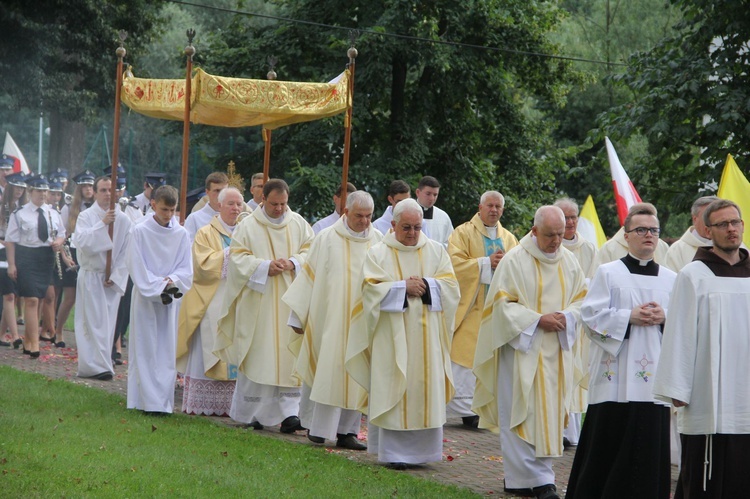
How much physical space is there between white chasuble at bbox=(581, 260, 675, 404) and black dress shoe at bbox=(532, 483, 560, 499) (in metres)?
0.97

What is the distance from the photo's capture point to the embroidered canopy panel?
12.3 m

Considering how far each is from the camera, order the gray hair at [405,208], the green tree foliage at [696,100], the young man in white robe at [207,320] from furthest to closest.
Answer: the green tree foliage at [696,100], the young man in white robe at [207,320], the gray hair at [405,208]

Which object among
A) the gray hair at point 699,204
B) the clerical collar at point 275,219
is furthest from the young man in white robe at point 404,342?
the gray hair at point 699,204

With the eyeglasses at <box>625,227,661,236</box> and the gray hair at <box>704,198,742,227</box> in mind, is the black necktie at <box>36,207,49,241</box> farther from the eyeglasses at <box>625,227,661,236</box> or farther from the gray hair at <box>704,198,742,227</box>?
the gray hair at <box>704,198,742,227</box>

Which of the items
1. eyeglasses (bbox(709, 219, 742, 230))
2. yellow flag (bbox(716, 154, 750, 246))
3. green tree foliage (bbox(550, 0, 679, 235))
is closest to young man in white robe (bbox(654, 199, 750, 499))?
eyeglasses (bbox(709, 219, 742, 230))

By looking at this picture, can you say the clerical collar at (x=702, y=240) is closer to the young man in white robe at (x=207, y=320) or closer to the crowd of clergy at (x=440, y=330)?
the crowd of clergy at (x=440, y=330)

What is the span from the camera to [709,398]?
260 inches

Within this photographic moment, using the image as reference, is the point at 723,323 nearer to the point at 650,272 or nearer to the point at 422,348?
the point at 650,272

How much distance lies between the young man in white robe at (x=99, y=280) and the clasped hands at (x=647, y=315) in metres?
7.30

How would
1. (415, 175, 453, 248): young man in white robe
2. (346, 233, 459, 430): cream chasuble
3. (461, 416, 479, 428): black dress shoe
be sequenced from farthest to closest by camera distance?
1. (415, 175, 453, 248): young man in white robe
2. (461, 416, 479, 428): black dress shoe
3. (346, 233, 459, 430): cream chasuble

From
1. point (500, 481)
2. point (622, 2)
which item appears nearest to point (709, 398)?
point (500, 481)

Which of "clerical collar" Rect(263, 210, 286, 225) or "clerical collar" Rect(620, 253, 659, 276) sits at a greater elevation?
"clerical collar" Rect(263, 210, 286, 225)

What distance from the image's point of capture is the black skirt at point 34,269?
14758 millimetres

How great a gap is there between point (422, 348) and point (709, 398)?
3.06 m
